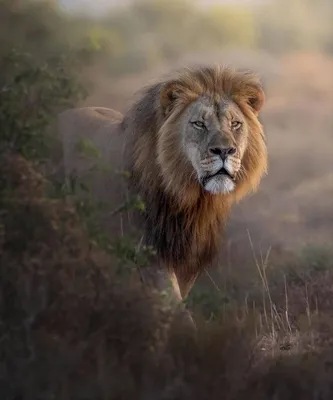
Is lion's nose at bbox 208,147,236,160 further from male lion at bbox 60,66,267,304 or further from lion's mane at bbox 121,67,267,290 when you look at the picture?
lion's mane at bbox 121,67,267,290

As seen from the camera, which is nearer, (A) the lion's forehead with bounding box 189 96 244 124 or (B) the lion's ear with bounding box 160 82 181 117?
(A) the lion's forehead with bounding box 189 96 244 124

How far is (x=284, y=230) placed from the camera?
180 inches

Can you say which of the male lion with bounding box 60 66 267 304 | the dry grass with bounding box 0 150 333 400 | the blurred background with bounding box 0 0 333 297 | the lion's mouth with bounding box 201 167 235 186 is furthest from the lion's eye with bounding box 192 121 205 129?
the dry grass with bounding box 0 150 333 400

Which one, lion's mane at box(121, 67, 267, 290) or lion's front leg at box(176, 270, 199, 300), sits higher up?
lion's mane at box(121, 67, 267, 290)

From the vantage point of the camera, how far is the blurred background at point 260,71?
14.6ft

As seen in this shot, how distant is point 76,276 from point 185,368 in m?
0.58

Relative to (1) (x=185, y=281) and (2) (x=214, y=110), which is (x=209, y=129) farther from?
(1) (x=185, y=281)

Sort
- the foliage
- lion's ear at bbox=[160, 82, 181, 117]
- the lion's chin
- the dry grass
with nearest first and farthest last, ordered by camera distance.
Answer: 1. the dry grass
2. the foliage
3. the lion's chin
4. lion's ear at bbox=[160, 82, 181, 117]

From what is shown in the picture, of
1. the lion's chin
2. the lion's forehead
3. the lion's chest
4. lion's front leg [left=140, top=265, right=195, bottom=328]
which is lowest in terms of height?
lion's front leg [left=140, top=265, right=195, bottom=328]

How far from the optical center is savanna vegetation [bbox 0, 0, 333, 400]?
3.92 m

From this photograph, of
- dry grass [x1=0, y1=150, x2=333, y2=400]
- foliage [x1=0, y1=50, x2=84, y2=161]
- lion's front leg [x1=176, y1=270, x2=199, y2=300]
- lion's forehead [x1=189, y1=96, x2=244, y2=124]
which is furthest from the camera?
lion's front leg [x1=176, y1=270, x2=199, y2=300]

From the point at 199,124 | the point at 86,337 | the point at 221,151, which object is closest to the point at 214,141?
the point at 221,151

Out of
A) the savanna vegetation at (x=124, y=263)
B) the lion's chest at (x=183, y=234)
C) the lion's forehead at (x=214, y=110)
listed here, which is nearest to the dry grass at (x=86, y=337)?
the savanna vegetation at (x=124, y=263)

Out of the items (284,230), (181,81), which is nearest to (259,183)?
(284,230)
